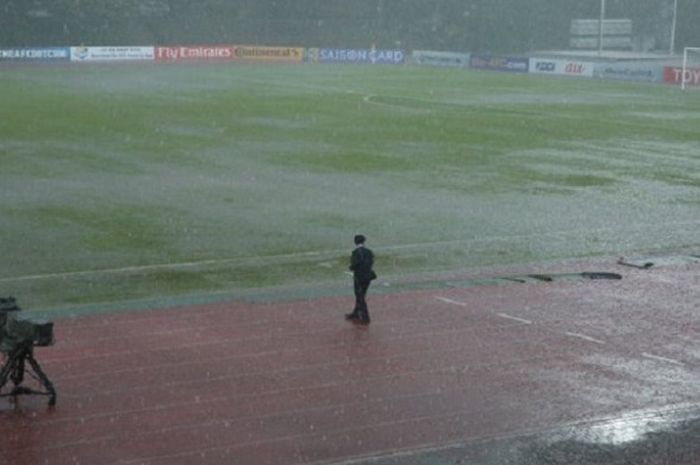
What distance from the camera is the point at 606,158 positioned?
40.0m

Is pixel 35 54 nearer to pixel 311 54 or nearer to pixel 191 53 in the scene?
pixel 191 53

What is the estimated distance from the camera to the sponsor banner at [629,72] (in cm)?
7412

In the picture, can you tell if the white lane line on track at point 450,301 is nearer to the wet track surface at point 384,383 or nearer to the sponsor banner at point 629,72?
the wet track surface at point 384,383

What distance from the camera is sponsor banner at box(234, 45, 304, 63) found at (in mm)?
88875

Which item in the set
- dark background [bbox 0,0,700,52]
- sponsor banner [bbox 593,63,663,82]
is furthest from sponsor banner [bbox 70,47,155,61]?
sponsor banner [bbox 593,63,663,82]

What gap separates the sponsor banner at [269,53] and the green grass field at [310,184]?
26579 mm

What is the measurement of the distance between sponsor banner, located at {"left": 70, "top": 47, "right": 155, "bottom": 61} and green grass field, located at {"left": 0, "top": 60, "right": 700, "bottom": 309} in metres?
19.8

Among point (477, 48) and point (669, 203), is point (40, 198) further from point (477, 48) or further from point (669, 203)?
point (477, 48)

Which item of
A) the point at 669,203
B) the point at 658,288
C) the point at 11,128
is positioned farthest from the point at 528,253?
the point at 11,128

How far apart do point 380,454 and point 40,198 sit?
63.1 ft

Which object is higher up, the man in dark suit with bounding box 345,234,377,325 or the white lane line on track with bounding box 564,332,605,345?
the man in dark suit with bounding box 345,234,377,325

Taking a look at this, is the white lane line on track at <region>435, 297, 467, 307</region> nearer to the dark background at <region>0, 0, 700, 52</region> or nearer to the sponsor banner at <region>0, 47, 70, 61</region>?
the sponsor banner at <region>0, 47, 70, 61</region>

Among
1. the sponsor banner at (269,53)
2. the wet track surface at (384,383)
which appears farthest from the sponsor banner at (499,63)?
the wet track surface at (384,383)

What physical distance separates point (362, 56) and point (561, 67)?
17.4 m
